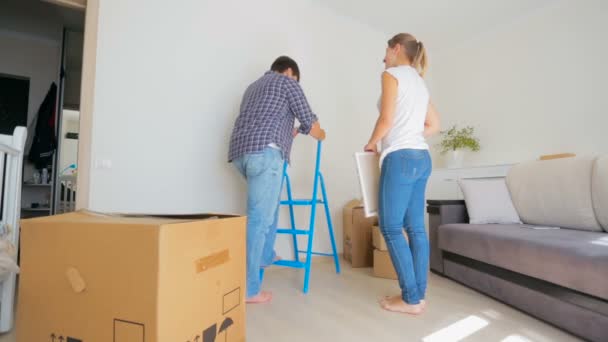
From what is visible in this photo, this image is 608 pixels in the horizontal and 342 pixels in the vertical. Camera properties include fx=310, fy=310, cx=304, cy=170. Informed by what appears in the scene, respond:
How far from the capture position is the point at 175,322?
600 mm

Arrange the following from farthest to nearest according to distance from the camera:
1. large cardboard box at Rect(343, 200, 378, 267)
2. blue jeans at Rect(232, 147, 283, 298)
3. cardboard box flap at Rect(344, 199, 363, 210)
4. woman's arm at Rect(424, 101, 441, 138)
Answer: cardboard box flap at Rect(344, 199, 363, 210) < large cardboard box at Rect(343, 200, 378, 267) < woman's arm at Rect(424, 101, 441, 138) < blue jeans at Rect(232, 147, 283, 298)

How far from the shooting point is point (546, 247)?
4.56ft

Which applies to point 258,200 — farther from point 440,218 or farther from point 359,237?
point 440,218

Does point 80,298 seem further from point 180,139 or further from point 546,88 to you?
point 546,88

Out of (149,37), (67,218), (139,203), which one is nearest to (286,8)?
(149,37)

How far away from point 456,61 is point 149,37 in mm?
3213

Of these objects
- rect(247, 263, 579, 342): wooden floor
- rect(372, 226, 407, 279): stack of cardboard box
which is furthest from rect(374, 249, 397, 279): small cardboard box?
rect(247, 263, 579, 342): wooden floor

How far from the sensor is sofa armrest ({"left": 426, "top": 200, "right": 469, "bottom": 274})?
7.09ft

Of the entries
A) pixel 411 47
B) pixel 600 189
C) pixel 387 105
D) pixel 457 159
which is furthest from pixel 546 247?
pixel 457 159

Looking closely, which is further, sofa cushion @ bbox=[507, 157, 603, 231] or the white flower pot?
the white flower pot

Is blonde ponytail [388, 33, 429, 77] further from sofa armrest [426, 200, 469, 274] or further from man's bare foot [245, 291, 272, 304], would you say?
man's bare foot [245, 291, 272, 304]

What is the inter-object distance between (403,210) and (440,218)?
2.85 ft

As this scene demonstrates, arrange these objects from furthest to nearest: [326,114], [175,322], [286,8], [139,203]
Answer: [326,114]
[286,8]
[139,203]
[175,322]

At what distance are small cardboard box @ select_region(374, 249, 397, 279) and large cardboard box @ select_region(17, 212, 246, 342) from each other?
5.19 feet
